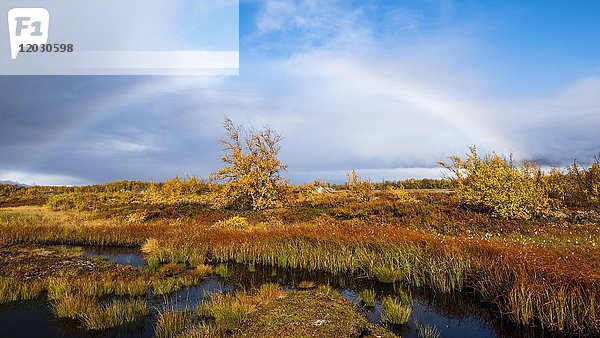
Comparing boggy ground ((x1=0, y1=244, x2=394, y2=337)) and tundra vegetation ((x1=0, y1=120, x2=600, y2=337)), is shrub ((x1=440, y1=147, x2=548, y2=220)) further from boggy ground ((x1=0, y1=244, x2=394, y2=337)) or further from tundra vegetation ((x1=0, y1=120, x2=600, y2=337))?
boggy ground ((x1=0, y1=244, x2=394, y2=337))

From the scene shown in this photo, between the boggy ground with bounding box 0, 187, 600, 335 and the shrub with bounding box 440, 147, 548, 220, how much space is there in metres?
1.41

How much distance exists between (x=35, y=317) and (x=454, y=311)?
12469 millimetres

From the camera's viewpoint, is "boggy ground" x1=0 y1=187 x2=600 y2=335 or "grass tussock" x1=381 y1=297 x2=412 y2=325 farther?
"grass tussock" x1=381 y1=297 x2=412 y2=325

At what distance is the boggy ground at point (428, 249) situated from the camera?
27.1ft

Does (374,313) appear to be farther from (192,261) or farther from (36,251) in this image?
(36,251)

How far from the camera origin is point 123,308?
9.38 m

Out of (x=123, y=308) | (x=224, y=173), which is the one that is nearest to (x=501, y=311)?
(x=123, y=308)

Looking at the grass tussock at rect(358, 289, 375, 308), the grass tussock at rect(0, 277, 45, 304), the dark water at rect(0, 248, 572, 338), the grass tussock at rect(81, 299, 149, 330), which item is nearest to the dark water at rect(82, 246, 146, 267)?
the grass tussock at rect(0, 277, 45, 304)

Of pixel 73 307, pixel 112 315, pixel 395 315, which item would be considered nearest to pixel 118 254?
pixel 73 307

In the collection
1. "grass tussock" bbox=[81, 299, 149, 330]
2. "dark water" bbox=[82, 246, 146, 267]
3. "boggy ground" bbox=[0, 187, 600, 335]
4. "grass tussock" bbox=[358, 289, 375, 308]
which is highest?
"boggy ground" bbox=[0, 187, 600, 335]

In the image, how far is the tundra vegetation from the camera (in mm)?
8180

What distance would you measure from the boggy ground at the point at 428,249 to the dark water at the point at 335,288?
1.66 ft

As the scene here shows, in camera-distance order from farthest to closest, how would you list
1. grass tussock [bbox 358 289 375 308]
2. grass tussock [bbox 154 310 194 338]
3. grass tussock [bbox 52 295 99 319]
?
grass tussock [bbox 358 289 375 308], grass tussock [bbox 52 295 99 319], grass tussock [bbox 154 310 194 338]

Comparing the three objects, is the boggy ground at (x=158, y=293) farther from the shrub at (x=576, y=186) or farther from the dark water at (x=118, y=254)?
the shrub at (x=576, y=186)
